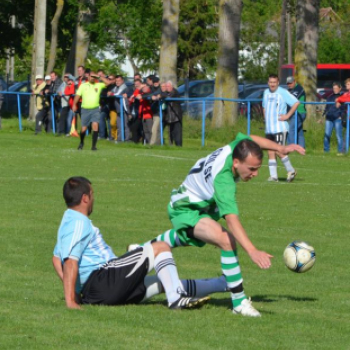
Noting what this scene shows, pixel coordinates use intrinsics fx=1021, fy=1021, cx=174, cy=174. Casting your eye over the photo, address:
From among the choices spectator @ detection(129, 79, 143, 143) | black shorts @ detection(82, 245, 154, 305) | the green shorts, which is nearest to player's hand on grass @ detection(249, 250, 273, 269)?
the green shorts

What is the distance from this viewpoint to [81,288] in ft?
26.9

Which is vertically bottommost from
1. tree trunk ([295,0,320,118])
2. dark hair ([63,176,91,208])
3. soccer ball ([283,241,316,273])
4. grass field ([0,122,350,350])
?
grass field ([0,122,350,350])

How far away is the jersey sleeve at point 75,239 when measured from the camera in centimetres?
785

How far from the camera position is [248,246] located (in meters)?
7.60

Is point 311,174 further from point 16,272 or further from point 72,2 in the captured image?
point 72,2

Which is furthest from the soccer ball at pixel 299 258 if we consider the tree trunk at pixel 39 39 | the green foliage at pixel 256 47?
the green foliage at pixel 256 47

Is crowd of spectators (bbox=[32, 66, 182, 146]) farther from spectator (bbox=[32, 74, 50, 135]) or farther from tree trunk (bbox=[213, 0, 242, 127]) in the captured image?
tree trunk (bbox=[213, 0, 242, 127])

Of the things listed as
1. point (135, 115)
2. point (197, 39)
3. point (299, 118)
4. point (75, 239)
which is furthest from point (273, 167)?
point (197, 39)

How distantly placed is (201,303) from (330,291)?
6.13ft

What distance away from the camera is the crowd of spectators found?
28.0m

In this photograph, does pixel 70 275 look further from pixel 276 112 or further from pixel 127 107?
pixel 127 107

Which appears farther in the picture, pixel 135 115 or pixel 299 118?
pixel 135 115

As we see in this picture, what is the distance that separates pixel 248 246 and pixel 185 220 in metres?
0.71

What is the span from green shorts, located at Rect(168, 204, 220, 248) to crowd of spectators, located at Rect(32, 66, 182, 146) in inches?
759
